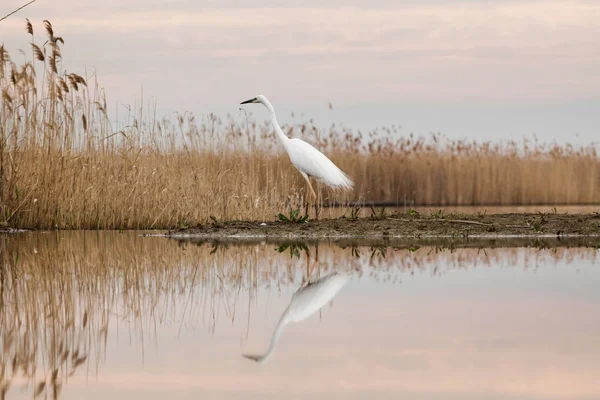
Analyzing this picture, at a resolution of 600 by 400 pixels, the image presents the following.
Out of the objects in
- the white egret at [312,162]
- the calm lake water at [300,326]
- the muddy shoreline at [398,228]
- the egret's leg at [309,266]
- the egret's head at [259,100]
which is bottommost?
the calm lake water at [300,326]

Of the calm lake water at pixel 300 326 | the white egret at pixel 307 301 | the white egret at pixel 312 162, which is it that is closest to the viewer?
the calm lake water at pixel 300 326

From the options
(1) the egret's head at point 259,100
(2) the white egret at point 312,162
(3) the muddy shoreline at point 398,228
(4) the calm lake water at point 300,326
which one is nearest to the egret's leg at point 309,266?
(4) the calm lake water at point 300,326

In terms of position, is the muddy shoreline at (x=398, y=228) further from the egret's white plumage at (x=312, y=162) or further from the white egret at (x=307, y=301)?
the white egret at (x=307, y=301)

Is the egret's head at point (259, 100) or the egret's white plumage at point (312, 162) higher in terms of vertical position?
the egret's head at point (259, 100)

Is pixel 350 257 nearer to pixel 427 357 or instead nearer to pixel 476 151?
pixel 427 357

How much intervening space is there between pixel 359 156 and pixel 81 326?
1877 centimetres

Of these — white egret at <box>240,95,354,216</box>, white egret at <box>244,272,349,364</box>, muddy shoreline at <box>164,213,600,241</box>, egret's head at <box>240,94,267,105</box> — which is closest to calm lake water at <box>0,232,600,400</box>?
white egret at <box>244,272,349,364</box>

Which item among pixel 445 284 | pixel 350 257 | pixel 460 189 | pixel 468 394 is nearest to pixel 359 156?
pixel 460 189

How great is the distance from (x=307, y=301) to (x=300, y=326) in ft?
3.26

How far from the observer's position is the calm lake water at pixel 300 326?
3.45m

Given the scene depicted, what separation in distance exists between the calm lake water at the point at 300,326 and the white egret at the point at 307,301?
0.01 meters

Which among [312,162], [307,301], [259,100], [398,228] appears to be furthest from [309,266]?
[259,100]

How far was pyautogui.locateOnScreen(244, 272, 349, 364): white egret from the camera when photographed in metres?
4.34

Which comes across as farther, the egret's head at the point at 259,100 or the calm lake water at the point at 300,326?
the egret's head at the point at 259,100
